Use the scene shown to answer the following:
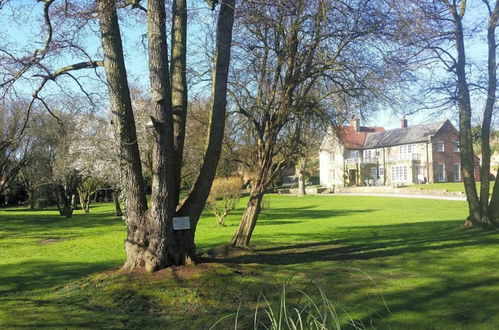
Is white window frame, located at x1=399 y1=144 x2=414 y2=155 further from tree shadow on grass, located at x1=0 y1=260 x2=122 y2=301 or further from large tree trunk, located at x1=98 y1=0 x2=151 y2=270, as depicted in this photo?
large tree trunk, located at x1=98 y1=0 x2=151 y2=270

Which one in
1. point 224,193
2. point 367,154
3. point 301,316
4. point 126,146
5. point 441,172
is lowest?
point 301,316

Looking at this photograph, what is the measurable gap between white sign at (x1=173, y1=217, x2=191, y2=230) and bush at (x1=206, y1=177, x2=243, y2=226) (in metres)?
14.4

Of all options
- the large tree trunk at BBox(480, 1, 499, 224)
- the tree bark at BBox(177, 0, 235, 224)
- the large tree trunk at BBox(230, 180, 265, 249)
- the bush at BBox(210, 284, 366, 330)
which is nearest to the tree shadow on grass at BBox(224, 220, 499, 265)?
the large tree trunk at BBox(230, 180, 265, 249)

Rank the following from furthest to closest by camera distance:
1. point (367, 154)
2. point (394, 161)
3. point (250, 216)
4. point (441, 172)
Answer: point (367, 154), point (394, 161), point (441, 172), point (250, 216)

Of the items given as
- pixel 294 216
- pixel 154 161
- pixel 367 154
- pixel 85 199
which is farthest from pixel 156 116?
pixel 367 154

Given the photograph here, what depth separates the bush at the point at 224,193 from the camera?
75.7 ft

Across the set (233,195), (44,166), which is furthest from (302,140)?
(44,166)

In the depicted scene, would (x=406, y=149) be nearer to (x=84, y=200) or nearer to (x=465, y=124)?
(x=84, y=200)

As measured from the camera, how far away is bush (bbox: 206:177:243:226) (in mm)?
23064

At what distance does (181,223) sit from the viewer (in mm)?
8203

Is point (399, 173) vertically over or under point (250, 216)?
over

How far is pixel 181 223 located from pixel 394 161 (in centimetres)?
5828

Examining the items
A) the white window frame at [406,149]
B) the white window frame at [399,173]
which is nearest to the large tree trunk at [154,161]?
the white window frame at [406,149]

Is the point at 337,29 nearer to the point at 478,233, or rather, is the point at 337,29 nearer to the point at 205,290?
the point at 205,290
